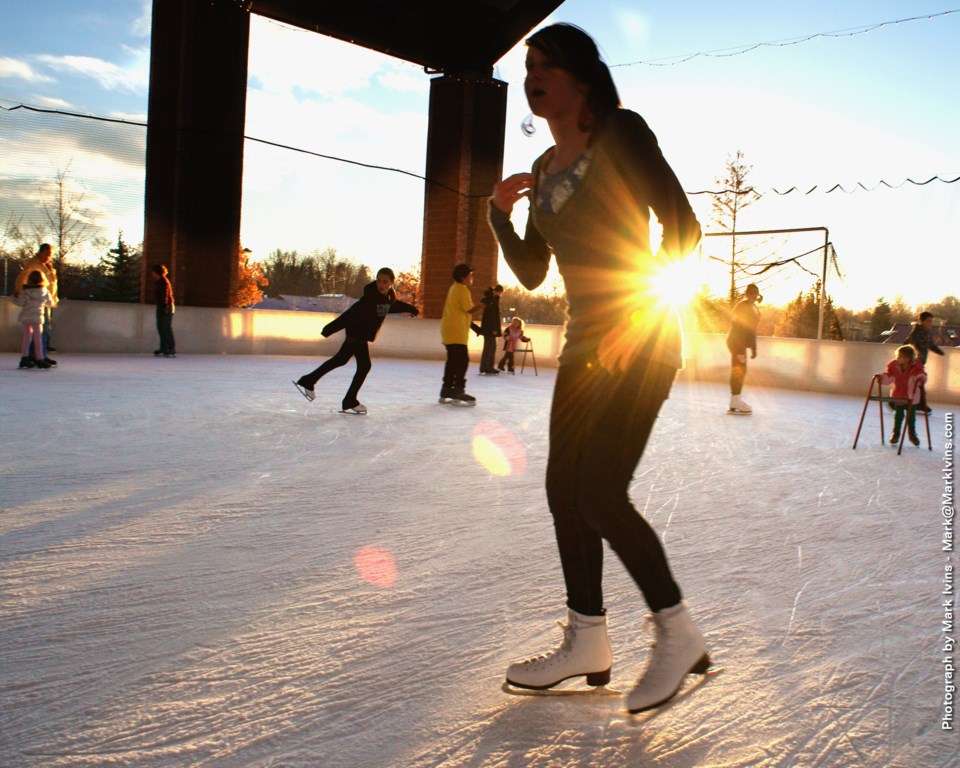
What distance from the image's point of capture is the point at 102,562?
268cm

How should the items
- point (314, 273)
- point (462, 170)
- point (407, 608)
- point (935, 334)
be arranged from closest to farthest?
1. point (407, 608)
2. point (935, 334)
3. point (462, 170)
4. point (314, 273)

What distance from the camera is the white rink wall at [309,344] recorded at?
1259 centimetres

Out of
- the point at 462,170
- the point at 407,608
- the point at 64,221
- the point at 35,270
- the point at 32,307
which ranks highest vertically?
the point at 462,170

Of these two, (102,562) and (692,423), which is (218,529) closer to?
(102,562)

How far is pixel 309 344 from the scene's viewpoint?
54.1 feet

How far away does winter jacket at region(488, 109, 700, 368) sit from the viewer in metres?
1.73

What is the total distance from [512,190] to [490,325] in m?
11.6

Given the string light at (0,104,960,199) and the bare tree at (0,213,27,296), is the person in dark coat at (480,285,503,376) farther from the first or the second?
the bare tree at (0,213,27,296)

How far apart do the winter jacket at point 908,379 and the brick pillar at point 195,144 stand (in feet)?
40.2

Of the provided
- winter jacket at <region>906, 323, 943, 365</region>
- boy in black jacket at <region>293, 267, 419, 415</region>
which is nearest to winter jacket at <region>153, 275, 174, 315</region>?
boy in black jacket at <region>293, 267, 419, 415</region>

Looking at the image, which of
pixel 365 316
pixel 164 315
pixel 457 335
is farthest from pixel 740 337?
pixel 164 315

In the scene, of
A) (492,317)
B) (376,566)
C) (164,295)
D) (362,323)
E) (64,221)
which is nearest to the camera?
(376,566)

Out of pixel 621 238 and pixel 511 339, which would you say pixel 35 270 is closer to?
pixel 511 339

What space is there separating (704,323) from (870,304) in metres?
3.25
